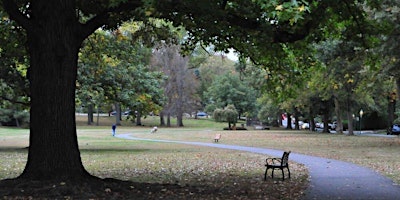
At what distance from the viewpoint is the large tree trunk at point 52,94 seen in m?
9.52

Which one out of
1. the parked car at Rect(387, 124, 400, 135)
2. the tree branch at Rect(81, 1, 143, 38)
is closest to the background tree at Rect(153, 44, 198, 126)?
the parked car at Rect(387, 124, 400, 135)

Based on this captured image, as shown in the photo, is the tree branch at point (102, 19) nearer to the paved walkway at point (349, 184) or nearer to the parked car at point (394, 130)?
the paved walkway at point (349, 184)

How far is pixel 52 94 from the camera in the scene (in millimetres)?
9586

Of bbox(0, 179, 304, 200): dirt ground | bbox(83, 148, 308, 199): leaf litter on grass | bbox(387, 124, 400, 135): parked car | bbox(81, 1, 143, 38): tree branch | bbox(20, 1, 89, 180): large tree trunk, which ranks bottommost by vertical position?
bbox(83, 148, 308, 199): leaf litter on grass

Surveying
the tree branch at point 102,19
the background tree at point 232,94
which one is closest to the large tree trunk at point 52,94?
the tree branch at point 102,19

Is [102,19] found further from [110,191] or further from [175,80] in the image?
[175,80]

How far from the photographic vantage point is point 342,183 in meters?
11.5

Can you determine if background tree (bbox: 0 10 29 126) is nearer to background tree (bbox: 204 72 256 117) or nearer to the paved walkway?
the paved walkway

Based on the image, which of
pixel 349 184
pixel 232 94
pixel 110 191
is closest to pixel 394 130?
pixel 232 94

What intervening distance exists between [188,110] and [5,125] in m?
32.9

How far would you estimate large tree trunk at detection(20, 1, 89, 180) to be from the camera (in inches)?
375

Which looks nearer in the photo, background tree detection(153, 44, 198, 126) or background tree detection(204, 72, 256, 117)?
background tree detection(153, 44, 198, 126)

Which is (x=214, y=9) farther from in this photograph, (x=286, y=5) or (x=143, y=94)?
(x=143, y=94)

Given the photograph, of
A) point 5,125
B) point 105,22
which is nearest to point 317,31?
point 105,22
